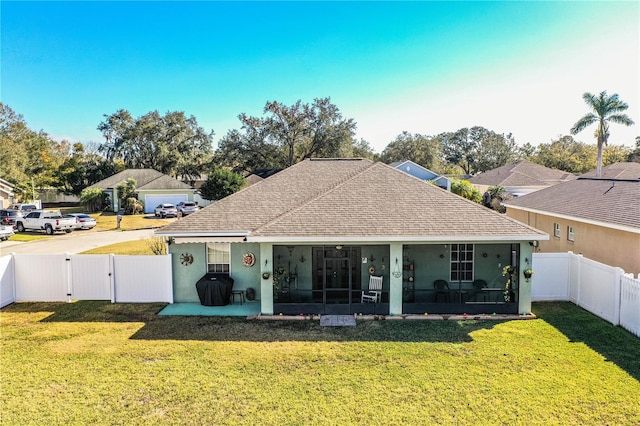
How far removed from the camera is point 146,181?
57656 mm

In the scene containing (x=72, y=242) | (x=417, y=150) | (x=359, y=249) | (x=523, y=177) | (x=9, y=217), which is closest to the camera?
(x=359, y=249)

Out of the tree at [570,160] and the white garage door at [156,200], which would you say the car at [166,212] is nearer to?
the white garage door at [156,200]

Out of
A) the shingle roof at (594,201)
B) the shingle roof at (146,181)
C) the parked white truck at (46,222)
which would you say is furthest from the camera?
the shingle roof at (146,181)

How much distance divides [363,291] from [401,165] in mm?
40450

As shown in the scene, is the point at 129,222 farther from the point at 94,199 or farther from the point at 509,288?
the point at 509,288

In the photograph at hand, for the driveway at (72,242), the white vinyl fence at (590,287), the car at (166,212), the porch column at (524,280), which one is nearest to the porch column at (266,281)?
the porch column at (524,280)

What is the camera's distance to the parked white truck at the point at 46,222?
36969 millimetres

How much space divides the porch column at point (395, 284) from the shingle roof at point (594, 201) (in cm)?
935

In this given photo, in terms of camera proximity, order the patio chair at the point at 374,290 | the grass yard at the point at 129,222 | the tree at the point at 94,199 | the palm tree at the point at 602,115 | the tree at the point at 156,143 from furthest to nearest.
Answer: the tree at the point at 156,143 → the tree at the point at 94,199 → the grass yard at the point at 129,222 → the palm tree at the point at 602,115 → the patio chair at the point at 374,290

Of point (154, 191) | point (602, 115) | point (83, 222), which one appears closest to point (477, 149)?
point (602, 115)

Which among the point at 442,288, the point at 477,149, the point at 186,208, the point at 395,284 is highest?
the point at 477,149

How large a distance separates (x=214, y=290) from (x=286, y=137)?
62.6 metres

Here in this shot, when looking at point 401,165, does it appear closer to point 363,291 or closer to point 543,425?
point 363,291

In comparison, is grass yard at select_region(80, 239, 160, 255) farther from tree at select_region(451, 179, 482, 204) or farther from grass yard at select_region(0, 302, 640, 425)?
tree at select_region(451, 179, 482, 204)
